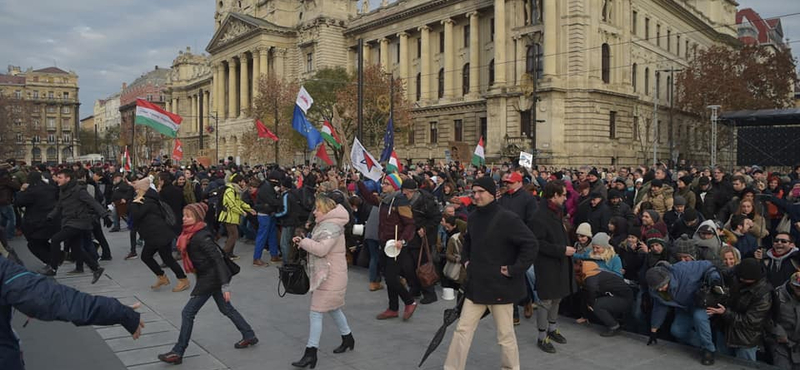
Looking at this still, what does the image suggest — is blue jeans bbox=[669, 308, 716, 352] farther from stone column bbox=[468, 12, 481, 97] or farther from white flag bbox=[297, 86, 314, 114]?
stone column bbox=[468, 12, 481, 97]

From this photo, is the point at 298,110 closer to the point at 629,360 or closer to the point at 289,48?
the point at 629,360

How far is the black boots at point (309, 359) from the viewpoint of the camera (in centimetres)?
619

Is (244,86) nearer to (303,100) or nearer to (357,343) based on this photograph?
(303,100)

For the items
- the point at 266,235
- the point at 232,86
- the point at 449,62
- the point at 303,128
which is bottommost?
the point at 266,235

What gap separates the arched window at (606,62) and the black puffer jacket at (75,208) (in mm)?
36129

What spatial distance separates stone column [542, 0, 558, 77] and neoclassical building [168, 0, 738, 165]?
63mm

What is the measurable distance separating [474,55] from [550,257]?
42.6m

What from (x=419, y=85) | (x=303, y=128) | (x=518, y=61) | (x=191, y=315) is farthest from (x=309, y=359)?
(x=419, y=85)

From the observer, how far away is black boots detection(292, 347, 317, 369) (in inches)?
244

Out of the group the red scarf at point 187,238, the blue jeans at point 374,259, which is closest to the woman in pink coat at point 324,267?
the red scarf at point 187,238

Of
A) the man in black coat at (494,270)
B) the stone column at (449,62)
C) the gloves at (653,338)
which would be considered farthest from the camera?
the stone column at (449,62)

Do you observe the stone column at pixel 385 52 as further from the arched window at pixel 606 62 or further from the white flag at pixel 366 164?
the white flag at pixel 366 164

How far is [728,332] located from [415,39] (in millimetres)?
49689

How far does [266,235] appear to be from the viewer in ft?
41.5
